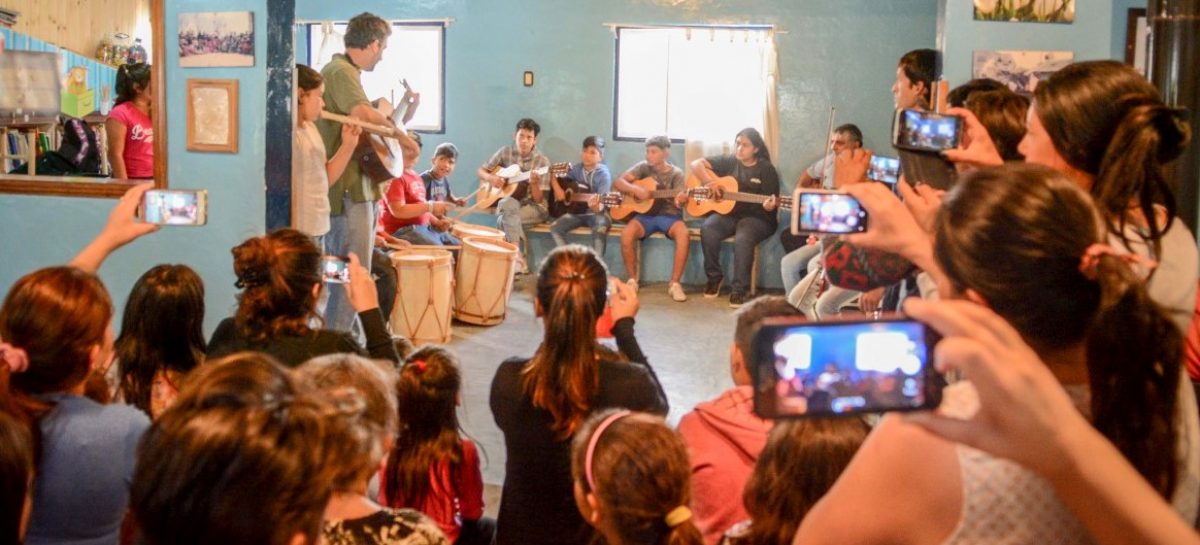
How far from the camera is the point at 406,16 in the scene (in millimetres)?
9930

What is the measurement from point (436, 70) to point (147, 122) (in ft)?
15.8

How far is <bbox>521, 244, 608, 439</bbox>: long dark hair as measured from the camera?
2.61m

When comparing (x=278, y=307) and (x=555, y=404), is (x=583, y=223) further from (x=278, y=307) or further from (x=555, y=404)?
(x=555, y=404)

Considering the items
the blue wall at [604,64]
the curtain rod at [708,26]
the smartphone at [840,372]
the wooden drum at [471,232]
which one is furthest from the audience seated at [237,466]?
the curtain rod at [708,26]

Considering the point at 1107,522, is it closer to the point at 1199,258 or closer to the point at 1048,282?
the point at 1048,282

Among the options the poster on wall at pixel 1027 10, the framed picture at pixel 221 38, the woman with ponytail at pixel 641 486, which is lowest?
the woman with ponytail at pixel 641 486

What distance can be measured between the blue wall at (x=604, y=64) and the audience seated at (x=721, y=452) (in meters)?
7.03

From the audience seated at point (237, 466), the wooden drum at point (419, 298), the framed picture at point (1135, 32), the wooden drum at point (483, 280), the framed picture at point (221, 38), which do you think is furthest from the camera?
the wooden drum at point (483, 280)

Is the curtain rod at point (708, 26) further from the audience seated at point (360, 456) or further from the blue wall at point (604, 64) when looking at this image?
the audience seated at point (360, 456)

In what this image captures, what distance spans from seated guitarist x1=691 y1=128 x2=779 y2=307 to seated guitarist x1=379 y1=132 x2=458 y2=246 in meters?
2.24

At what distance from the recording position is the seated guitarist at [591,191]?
9.30 meters

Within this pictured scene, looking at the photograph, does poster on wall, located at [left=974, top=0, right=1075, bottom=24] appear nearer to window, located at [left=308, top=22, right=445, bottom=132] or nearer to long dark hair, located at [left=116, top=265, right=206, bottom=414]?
long dark hair, located at [left=116, top=265, right=206, bottom=414]

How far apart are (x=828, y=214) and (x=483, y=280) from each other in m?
5.06

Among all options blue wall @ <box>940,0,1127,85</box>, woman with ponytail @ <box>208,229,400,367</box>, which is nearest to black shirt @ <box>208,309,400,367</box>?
woman with ponytail @ <box>208,229,400,367</box>
